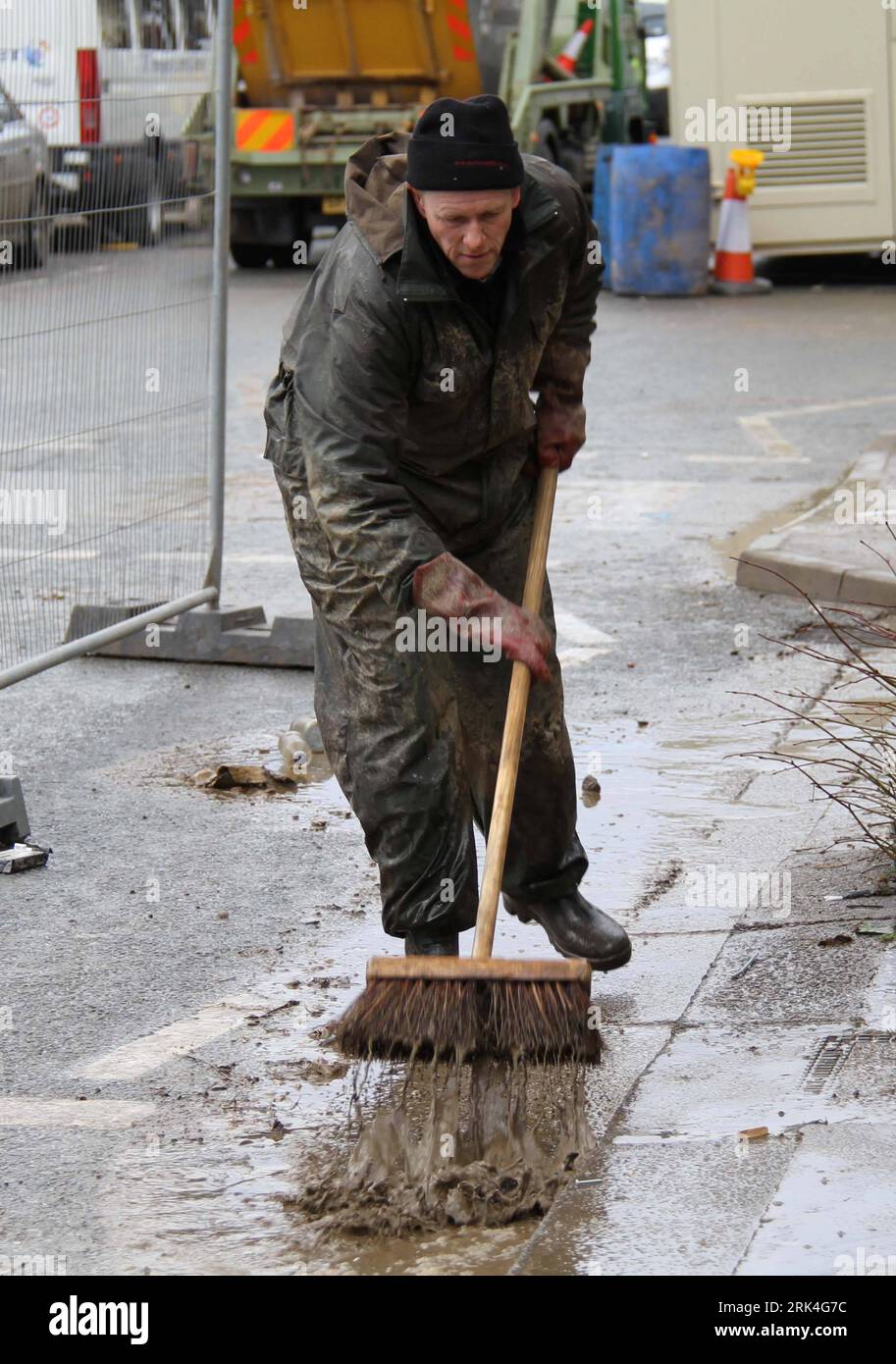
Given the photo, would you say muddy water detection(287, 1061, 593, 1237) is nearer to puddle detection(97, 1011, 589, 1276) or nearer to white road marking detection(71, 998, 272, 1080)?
puddle detection(97, 1011, 589, 1276)

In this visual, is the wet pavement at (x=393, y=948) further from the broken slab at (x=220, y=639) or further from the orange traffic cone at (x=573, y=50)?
the orange traffic cone at (x=573, y=50)

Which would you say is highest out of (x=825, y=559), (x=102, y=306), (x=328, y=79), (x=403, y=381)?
(x=328, y=79)

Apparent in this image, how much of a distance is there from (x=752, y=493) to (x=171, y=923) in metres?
5.46

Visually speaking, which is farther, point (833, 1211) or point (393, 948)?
point (393, 948)

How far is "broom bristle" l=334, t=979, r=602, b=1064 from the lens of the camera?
3402 millimetres

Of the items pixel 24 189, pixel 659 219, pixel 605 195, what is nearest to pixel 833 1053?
pixel 24 189

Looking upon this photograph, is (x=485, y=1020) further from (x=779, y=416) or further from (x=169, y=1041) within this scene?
(x=779, y=416)

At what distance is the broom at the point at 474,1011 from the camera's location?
3.41 meters

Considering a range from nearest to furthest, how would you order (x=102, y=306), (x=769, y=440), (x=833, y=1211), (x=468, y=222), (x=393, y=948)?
(x=833, y=1211)
(x=468, y=222)
(x=393, y=948)
(x=102, y=306)
(x=769, y=440)

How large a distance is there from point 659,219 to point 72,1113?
1350cm

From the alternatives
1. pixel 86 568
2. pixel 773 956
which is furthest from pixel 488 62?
pixel 773 956

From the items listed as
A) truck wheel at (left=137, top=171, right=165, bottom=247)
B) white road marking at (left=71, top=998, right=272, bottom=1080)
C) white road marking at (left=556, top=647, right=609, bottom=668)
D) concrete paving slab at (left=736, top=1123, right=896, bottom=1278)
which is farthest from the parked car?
concrete paving slab at (left=736, top=1123, right=896, bottom=1278)

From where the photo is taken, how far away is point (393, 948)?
4.62 meters

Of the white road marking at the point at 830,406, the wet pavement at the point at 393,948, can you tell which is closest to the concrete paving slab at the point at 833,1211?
the wet pavement at the point at 393,948
